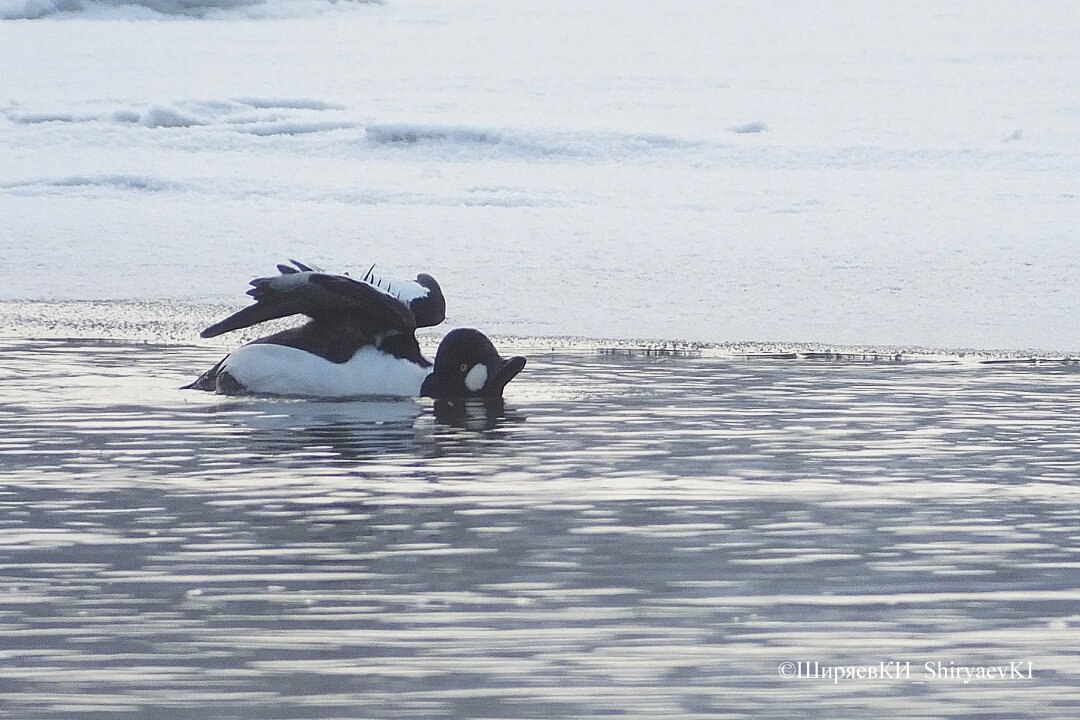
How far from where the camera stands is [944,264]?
12.1 metres

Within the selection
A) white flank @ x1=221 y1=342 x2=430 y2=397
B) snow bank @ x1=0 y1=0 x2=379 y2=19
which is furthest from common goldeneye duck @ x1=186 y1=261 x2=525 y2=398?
snow bank @ x1=0 y1=0 x2=379 y2=19

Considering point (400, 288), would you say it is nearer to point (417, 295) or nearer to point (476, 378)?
point (417, 295)

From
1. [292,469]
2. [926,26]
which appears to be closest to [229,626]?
[292,469]

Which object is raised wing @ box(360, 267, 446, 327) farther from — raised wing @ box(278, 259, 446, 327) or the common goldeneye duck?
the common goldeneye duck

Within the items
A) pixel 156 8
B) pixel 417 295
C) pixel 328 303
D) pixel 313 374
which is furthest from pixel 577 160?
pixel 156 8

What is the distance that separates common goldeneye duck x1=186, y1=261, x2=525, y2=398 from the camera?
A: 27.3ft

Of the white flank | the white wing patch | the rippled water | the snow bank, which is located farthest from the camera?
the snow bank

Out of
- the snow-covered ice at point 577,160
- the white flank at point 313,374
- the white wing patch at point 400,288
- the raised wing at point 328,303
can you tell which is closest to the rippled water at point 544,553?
the white flank at point 313,374

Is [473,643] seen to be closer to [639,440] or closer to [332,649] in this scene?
[332,649]

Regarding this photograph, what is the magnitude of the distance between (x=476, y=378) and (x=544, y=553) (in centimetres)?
323

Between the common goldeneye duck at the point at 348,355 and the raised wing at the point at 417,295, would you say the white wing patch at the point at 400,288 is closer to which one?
the raised wing at the point at 417,295

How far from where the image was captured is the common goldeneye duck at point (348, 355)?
328 inches

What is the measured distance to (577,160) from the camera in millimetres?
16219

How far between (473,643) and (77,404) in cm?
411
